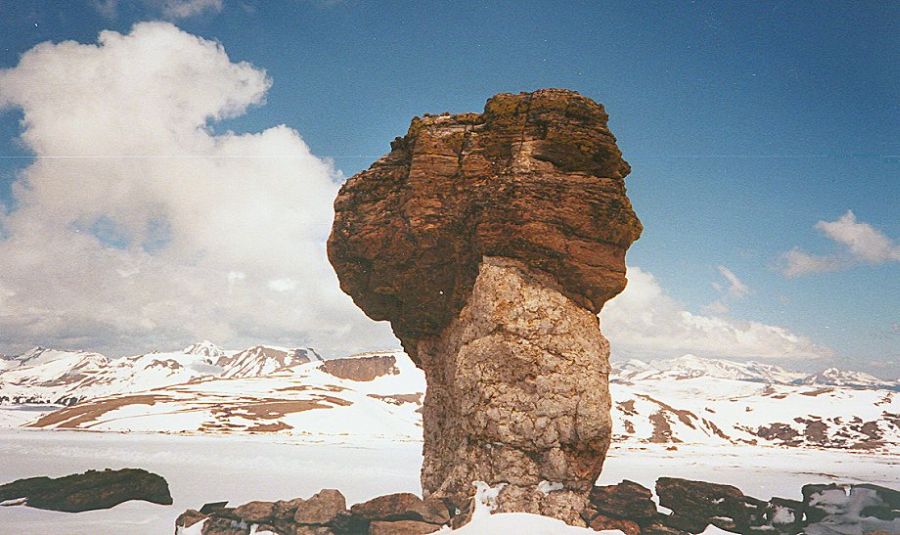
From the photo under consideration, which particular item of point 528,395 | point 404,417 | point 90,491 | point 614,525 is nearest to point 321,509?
point 528,395

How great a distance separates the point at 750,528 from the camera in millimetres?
22578

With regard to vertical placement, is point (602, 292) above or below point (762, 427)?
above

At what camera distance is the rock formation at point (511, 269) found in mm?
17828

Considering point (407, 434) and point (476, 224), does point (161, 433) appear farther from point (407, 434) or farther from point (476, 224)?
point (476, 224)

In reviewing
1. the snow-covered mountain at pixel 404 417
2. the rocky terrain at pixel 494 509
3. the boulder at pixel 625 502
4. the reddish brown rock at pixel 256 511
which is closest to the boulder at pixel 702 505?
the rocky terrain at pixel 494 509

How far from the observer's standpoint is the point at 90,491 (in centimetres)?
2420

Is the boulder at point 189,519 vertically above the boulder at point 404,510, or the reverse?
the boulder at point 404,510

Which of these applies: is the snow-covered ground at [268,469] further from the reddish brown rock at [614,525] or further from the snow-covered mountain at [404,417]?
the snow-covered mountain at [404,417]

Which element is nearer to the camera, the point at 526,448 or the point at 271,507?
the point at 526,448

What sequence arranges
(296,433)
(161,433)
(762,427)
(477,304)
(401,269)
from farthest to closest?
(762,427)
(296,433)
(161,433)
(401,269)
(477,304)

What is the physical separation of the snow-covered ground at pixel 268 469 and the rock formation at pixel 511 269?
2.48 m

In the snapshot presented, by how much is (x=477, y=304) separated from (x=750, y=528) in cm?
1597

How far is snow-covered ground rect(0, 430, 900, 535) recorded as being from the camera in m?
22.5

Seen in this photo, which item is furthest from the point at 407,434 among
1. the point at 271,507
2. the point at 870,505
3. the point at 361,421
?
the point at 271,507
